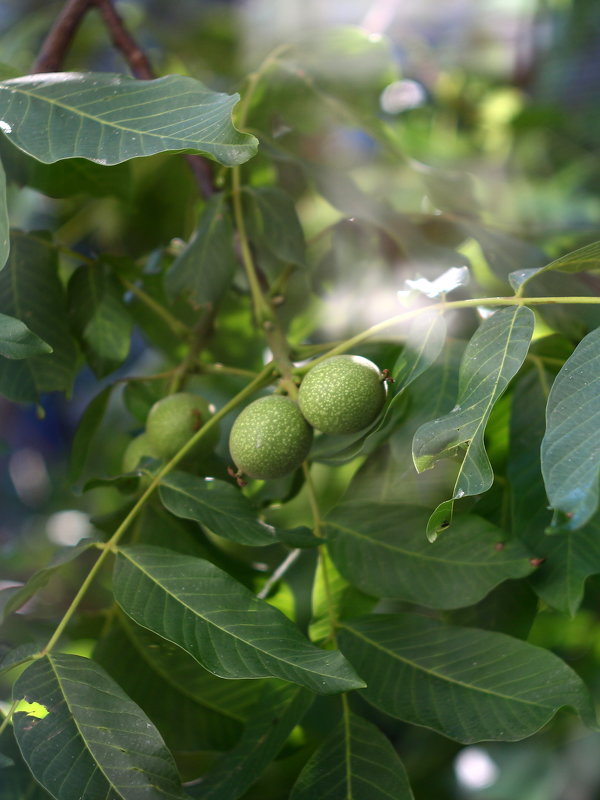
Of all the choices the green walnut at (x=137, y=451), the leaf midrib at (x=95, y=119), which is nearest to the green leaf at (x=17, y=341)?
the leaf midrib at (x=95, y=119)

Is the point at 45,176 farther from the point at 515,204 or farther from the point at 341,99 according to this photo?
the point at 515,204

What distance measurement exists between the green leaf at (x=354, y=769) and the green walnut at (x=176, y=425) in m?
0.31

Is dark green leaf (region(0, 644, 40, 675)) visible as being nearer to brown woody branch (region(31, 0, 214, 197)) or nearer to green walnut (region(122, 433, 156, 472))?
green walnut (region(122, 433, 156, 472))

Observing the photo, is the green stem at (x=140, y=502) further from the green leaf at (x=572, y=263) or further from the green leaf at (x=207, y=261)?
the green leaf at (x=572, y=263)

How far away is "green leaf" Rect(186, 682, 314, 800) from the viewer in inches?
26.5

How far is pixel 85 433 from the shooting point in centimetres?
93

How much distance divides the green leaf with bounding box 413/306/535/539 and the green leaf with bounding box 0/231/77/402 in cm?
43

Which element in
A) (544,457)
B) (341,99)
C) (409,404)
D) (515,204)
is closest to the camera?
(544,457)

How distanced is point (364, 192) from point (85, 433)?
45cm

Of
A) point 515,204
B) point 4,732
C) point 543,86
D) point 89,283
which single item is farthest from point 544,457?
point 543,86

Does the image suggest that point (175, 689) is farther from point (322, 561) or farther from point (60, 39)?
point (60, 39)

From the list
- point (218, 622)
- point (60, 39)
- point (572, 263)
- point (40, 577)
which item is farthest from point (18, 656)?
point (60, 39)

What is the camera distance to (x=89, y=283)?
2.96 feet

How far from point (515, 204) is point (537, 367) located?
0.88 meters
